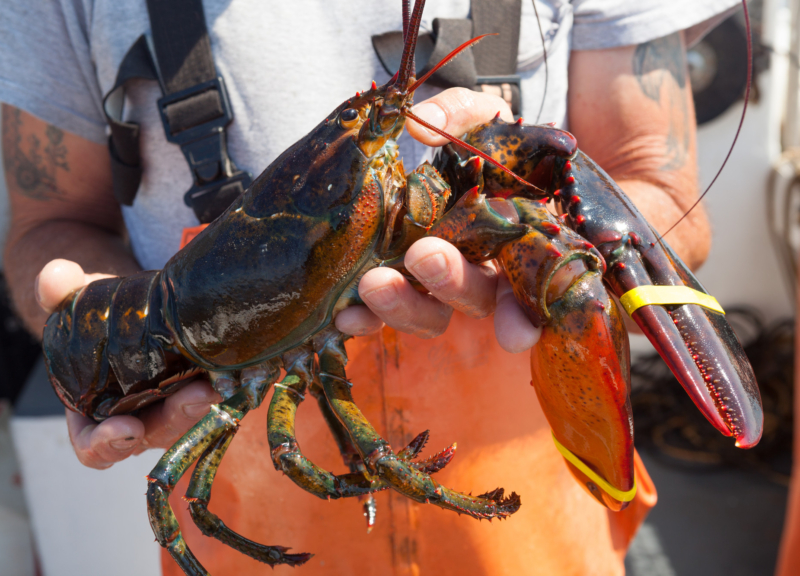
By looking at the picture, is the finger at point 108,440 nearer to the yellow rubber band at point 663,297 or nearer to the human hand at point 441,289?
the human hand at point 441,289

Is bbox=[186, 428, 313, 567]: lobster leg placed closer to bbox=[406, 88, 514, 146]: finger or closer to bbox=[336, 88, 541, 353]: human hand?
bbox=[336, 88, 541, 353]: human hand

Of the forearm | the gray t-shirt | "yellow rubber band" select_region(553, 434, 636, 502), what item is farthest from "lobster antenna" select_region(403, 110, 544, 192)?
the forearm

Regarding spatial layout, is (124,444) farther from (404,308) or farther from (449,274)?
(449,274)

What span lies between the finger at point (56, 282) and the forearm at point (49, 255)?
0.75 feet

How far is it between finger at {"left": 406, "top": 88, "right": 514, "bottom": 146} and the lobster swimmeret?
1.2 inches

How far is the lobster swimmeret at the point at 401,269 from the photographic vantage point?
947 mm

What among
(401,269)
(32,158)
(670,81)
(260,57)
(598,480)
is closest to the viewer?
(598,480)

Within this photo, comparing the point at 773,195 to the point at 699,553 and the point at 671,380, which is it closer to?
the point at 671,380

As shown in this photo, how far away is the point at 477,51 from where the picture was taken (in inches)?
54.8

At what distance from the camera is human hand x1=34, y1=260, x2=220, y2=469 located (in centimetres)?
124

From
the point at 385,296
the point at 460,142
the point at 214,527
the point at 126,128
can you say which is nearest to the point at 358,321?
the point at 385,296

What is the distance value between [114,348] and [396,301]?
30.8 inches

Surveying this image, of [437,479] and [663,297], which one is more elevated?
[663,297]

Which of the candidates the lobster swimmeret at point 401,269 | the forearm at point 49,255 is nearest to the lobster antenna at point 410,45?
the lobster swimmeret at point 401,269
